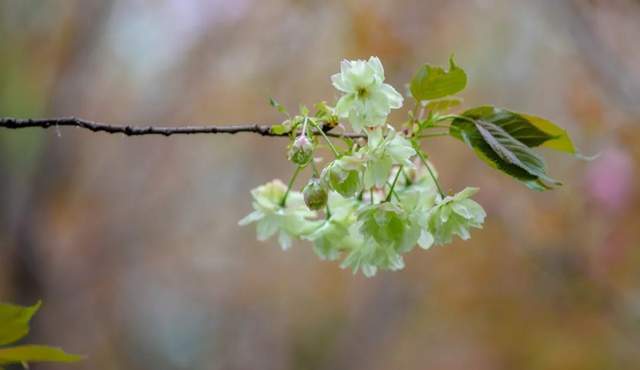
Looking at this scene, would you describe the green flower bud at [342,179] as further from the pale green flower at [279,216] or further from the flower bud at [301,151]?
the pale green flower at [279,216]

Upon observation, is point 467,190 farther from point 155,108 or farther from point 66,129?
point 155,108

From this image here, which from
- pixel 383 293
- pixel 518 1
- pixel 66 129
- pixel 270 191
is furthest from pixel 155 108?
pixel 270 191

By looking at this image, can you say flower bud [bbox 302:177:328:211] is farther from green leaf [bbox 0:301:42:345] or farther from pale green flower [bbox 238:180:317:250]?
green leaf [bbox 0:301:42:345]

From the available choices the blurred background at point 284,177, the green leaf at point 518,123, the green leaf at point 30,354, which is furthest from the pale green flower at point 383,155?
the blurred background at point 284,177

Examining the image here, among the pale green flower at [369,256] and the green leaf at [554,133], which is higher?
the green leaf at [554,133]

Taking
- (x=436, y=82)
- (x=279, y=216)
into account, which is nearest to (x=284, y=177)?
(x=279, y=216)

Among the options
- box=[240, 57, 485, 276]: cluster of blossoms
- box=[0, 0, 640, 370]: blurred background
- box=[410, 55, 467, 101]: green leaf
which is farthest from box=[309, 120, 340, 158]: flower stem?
box=[0, 0, 640, 370]: blurred background
